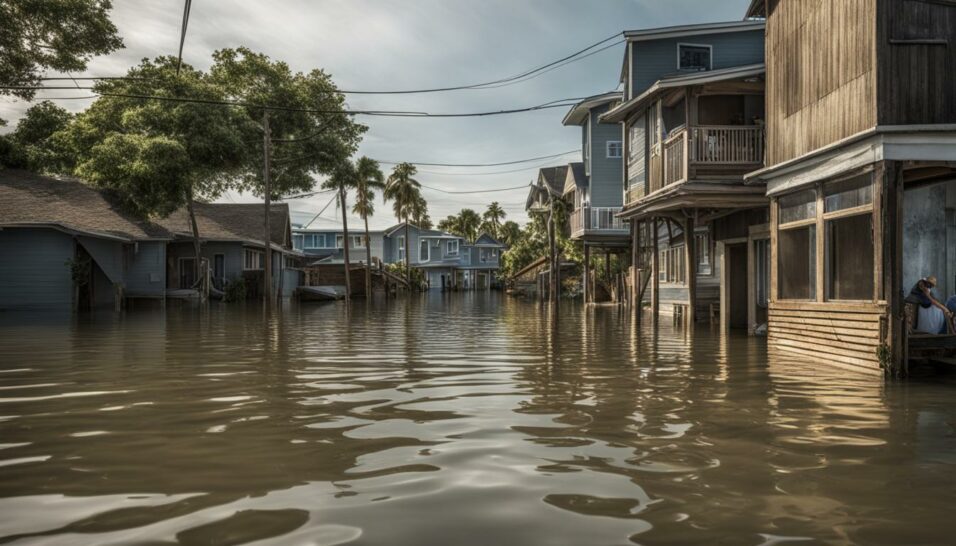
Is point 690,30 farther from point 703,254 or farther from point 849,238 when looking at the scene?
point 849,238

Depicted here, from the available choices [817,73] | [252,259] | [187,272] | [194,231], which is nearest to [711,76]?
[817,73]

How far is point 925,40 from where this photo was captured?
1104 cm

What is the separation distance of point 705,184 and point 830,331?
6826mm

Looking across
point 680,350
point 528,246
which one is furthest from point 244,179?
point 680,350

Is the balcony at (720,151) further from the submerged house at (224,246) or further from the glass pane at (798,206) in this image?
the submerged house at (224,246)

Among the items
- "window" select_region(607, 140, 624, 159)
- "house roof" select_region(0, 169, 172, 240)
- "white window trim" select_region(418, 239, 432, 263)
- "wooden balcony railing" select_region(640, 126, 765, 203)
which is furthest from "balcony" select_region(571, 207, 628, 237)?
"white window trim" select_region(418, 239, 432, 263)

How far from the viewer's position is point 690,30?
96.7 ft

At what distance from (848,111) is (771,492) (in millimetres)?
9217

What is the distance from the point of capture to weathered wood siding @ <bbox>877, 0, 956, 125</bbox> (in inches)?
432

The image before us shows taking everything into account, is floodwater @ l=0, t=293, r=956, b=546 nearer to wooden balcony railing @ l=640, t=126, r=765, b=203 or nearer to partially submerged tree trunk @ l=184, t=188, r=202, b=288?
wooden balcony railing @ l=640, t=126, r=765, b=203

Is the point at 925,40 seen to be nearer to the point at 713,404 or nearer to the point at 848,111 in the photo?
the point at 848,111

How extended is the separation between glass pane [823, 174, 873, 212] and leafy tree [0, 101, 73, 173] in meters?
41.1

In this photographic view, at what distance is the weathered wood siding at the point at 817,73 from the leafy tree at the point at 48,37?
98.3 feet

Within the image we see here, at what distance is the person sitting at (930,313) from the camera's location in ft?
38.1
